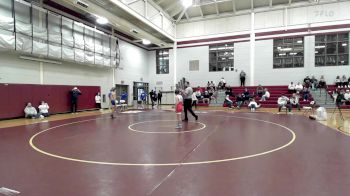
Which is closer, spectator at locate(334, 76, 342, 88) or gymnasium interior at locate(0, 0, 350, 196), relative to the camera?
gymnasium interior at locate(0, 0, 350, 196)

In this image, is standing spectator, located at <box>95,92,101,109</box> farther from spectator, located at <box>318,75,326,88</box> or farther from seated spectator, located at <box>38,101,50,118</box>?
spectator, located at <box>318,75,326,88</box>

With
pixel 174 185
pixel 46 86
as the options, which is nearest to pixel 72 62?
pixel 46 86

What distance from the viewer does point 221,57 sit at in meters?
25.7

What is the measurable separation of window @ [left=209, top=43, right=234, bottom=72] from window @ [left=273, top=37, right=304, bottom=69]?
14.3ft

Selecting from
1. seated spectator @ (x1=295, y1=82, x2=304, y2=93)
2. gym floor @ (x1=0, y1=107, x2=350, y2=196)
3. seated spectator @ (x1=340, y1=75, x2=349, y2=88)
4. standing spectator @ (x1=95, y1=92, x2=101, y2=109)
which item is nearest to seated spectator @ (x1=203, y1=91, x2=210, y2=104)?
seated spectator @ (x1=295, y1=82, x2=304, y2=93)

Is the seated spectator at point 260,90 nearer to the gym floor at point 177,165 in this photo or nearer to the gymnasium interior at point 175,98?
the gymnasium interior at point 175,98

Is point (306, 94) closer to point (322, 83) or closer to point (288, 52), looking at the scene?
point (322, 83)

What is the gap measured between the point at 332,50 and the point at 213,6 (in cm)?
1199

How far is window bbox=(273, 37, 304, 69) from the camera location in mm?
22531

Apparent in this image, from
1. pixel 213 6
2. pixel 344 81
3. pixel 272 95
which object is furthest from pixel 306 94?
→ pixel 213 6

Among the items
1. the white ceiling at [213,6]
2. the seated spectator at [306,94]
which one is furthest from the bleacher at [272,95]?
the white ceiling at [213,6]

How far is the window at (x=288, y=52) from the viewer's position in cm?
2253

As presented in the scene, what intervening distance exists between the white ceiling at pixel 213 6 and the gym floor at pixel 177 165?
699 inches

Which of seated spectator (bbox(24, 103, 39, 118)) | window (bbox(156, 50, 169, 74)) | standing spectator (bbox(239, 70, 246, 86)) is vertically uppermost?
window (bbox(156, 50, 169, 74))
